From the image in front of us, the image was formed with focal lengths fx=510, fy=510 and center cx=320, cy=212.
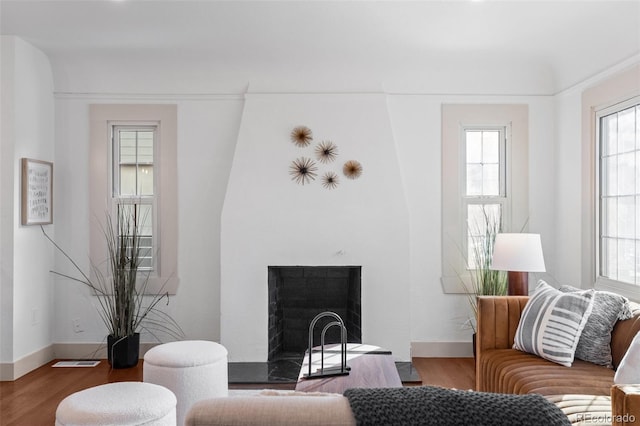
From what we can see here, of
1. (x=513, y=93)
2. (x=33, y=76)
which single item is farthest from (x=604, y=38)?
(x=33, y=76)

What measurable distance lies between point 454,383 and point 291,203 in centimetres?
202

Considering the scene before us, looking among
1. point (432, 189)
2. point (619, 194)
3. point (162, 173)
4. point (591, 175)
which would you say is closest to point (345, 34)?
point (432, 189)

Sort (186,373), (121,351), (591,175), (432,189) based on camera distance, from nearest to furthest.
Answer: (186,373)
(591,175)
(121,351)
(432,189)

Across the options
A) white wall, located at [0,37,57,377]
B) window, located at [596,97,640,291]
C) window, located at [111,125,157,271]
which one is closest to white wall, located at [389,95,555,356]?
window, located at [596,97,640,291]

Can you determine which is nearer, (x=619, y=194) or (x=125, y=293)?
(x=619, y=194)

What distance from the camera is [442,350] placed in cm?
477

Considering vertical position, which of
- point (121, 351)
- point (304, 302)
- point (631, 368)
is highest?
point (631, 368)

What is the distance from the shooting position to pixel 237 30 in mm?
4125

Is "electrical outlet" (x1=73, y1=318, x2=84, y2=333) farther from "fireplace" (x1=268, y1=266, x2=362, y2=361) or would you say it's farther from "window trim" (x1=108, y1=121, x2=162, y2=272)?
"fireplace" (x1=268, y1=266, x2=362, y2=361)

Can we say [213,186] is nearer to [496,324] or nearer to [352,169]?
[352,169]

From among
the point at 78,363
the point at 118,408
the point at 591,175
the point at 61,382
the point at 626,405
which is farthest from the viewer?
the point at 78,363

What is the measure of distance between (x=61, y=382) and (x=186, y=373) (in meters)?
1.77

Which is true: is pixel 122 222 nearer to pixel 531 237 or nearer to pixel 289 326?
pixel 289 326

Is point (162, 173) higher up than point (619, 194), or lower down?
higher up
